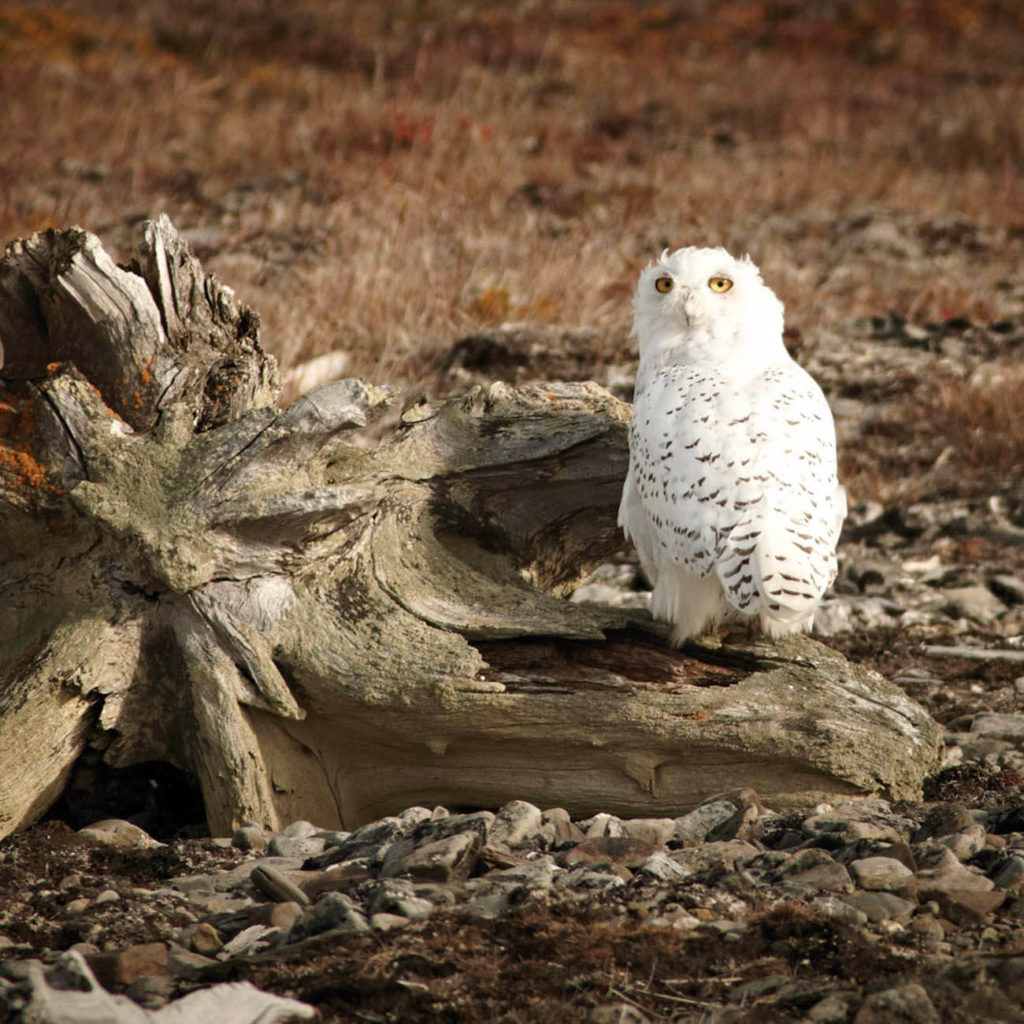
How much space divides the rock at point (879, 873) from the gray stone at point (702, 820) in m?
0.57

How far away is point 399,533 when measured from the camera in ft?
14.2

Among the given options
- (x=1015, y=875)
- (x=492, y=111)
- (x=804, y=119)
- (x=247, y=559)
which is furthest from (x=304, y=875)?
(x=804, y=119)

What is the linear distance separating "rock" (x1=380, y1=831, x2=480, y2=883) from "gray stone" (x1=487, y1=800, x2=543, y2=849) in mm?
307

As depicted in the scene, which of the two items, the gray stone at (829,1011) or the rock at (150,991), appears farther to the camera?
the rock at (150,991)

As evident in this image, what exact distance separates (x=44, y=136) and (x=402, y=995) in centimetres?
1180

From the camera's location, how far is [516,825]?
349 cm

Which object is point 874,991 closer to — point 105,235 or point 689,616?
point 689,616

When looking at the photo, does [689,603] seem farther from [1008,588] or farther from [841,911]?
[1008,588]

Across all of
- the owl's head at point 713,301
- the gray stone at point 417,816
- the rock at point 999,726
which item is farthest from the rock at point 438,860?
the rock at point 999,726

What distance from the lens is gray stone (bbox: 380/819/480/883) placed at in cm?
303

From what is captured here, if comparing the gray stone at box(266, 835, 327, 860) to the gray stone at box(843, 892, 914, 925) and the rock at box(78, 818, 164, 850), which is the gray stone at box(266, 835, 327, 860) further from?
the gray stone at box(843, 892, 914, 925)

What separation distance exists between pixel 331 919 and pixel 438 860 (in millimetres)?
357

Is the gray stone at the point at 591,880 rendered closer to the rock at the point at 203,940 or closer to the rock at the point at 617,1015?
the rock at the point at 617,1015

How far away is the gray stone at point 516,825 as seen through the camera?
135 inches
